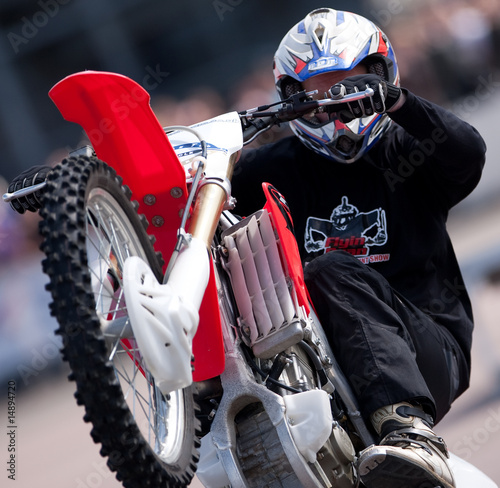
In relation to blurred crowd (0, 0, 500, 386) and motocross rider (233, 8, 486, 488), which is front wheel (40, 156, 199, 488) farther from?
blurred crowd (0, 0, 500, 386)

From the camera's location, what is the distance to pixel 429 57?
7.18m

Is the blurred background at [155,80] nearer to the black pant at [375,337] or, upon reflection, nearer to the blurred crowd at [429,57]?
the blurred crowd at [429,57]

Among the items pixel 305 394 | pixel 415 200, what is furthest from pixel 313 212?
pixel 305 394

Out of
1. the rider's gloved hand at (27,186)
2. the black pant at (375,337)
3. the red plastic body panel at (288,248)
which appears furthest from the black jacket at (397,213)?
the rider's gloved hand at (27,186)

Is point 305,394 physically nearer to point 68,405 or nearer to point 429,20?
point 68,405

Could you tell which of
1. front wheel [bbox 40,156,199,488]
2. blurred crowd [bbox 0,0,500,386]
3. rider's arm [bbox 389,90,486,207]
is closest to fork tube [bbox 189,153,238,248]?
front wheel [bbox 40,156,199,488]

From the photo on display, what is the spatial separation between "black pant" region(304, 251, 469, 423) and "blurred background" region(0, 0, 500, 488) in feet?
7.00

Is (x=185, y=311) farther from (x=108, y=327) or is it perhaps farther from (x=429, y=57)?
(x=429, y=57)

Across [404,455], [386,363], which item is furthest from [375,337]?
[404,455]

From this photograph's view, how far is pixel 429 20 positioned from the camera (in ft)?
24.0

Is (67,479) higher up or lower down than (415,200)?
lower down

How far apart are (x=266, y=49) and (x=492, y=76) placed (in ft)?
6.23

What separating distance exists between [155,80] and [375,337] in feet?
18.5

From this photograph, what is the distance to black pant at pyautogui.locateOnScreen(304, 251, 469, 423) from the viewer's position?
2629mm
